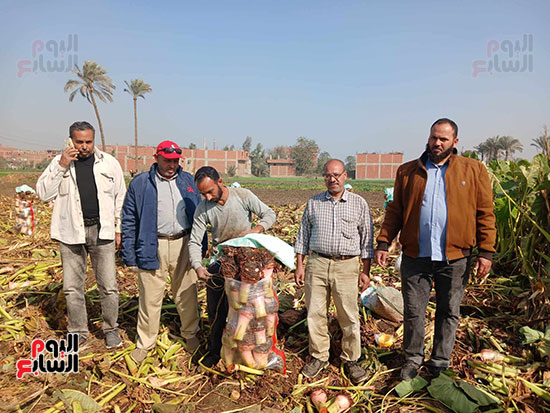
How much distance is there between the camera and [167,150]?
3453 millimetres

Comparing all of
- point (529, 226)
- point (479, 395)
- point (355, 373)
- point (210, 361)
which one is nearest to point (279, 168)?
point (529, 226)

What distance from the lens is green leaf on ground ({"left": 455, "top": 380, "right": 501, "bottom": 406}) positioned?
108 inches

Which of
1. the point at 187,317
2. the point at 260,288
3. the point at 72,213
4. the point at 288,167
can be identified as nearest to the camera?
the point at 260,288

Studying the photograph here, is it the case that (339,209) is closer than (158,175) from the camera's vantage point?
Yes

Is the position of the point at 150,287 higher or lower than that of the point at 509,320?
higher

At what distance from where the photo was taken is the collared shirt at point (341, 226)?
3.21 meters

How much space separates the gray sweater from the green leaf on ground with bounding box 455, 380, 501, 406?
210 cm

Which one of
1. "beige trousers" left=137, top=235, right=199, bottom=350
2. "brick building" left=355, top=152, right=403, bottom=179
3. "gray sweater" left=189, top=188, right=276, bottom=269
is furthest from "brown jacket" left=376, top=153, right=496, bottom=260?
"brick building" left=355, top=152, right=403, bottom=179

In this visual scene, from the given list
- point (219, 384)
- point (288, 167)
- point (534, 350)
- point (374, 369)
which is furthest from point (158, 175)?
point (288, 167)

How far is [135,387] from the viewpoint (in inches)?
125

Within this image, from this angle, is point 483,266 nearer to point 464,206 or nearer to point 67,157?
point 464,206

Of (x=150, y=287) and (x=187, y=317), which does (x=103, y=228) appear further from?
(x=187, y=317)

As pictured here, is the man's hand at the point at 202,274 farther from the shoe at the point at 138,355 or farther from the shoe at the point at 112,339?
the shoe at the point at 112,339

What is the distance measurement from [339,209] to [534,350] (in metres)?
2.38
